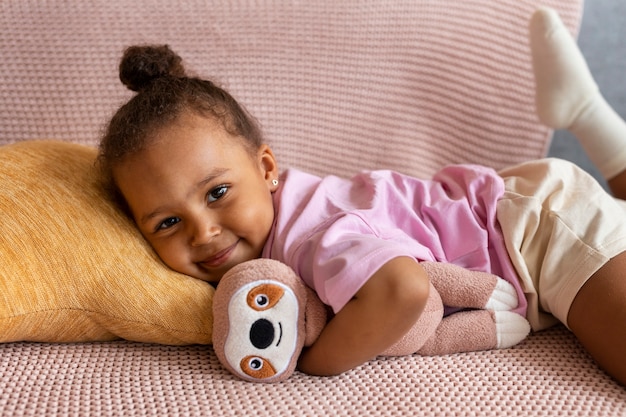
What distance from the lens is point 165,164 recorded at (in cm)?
102

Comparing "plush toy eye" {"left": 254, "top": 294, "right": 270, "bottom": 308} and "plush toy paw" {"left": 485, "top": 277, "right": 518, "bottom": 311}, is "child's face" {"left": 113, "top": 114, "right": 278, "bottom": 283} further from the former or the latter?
"plush toy paw" {"left": 485, "top": 277, "right": 518, "bottom": 311}

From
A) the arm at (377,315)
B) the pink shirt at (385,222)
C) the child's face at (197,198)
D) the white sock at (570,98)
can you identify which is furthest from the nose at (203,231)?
the white sock at (570,98)

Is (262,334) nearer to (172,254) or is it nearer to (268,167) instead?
(172,254)

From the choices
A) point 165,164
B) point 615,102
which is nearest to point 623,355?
point 165,164

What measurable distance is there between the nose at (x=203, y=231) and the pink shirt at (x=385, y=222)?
0.10 meters

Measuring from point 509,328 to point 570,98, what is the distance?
530 millimetres

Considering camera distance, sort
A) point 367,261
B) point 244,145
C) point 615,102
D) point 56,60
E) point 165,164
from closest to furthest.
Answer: point 367,261, point 165,164, point 244,145, point 56,60, point 615,102

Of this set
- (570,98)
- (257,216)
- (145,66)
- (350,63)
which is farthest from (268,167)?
(570,98)

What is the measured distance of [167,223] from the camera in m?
1.07

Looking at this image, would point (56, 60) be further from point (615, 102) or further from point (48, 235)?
point (615, 102)

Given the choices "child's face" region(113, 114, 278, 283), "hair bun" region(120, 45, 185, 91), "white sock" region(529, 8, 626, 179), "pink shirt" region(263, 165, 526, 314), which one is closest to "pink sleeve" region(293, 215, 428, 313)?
"pink shirt" region(263, 165, 526, 314)

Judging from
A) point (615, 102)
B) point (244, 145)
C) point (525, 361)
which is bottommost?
point (525, 361)

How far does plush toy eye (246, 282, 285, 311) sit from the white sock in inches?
28.0

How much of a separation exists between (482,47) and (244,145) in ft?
1.95
